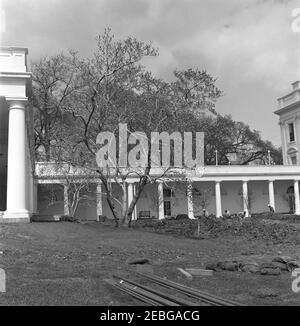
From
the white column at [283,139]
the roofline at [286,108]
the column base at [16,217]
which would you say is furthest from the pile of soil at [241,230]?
the white column at [283,139]

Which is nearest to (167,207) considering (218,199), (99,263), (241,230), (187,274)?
(218,199)

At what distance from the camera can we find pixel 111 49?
25.7 m

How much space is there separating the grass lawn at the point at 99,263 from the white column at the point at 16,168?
204 cm

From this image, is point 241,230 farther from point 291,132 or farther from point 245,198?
point 291,132

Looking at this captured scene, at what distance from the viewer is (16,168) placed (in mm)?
23266

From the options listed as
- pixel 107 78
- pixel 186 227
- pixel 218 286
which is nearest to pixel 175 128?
pixel 107 78

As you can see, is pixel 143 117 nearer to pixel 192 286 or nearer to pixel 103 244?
pixel 103 244

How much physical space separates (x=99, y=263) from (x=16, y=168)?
36.0 ft

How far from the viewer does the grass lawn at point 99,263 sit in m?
8.99

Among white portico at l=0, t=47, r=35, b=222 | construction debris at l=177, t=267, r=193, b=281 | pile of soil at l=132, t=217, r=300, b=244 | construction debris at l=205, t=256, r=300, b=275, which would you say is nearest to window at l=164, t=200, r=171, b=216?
pile of soil at l=132, t=217, r=300, b=244

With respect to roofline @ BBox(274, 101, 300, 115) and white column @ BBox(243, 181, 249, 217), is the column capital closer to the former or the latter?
white column @ BBox(243, 181, 249, 217)

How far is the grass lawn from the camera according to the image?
899 centimetres
